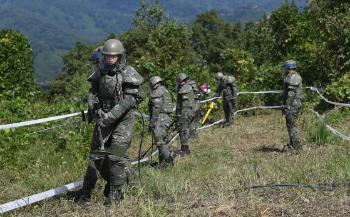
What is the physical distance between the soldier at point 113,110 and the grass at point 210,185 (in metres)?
0.35

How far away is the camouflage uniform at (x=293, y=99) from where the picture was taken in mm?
11047

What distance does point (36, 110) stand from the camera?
51.3 ft

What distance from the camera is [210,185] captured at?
6.89 meters

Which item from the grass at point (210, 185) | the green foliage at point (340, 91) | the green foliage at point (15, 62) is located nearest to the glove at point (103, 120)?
the grass at point (210, 185)

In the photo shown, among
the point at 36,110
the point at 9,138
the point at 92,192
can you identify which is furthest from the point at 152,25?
the point at 92,192

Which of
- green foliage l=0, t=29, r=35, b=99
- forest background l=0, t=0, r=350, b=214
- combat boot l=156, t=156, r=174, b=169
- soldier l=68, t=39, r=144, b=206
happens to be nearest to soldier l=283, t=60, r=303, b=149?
combat boot l=156, t=156, r=174, b=169

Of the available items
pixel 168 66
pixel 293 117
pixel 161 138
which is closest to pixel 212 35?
pixel 168 66

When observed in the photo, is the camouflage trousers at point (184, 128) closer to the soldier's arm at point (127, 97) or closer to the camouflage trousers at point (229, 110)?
the camouflage trousers at point (229, 110)

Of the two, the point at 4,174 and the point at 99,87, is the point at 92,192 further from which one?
the point at 4,174

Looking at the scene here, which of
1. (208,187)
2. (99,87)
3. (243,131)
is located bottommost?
(243,131)

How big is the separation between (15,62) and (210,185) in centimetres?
1858

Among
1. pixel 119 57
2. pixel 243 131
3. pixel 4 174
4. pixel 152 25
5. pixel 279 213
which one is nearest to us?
pixel 279 213

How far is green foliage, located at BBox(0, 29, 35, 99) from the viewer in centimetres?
2325

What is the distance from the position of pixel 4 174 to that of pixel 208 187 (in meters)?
4.01
